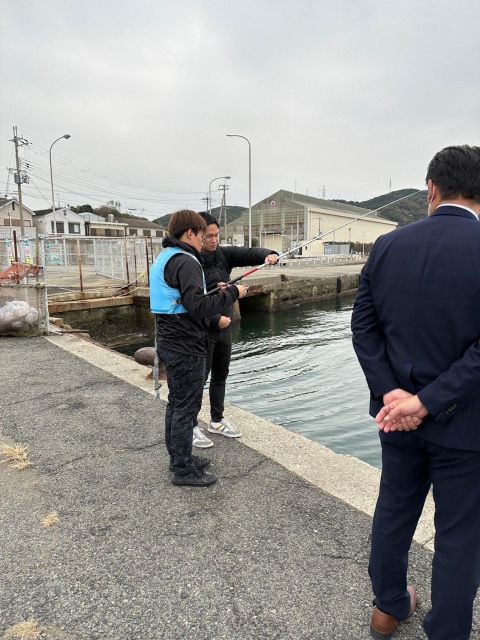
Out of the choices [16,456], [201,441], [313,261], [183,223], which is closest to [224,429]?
[201,441]

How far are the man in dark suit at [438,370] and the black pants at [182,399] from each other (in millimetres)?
1544

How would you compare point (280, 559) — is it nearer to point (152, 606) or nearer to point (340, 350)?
point (152, 606)

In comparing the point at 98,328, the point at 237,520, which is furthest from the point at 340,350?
the point at 237,520

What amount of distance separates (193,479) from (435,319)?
2.22m

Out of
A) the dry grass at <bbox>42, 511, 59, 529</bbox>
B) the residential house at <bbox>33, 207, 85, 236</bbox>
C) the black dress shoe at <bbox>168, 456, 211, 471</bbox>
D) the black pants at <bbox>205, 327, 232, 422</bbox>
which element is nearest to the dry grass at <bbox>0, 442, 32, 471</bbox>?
the dry grass at <bbox>42, 511, 59, 529</bbox>

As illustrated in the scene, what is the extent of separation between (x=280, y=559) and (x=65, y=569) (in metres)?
1.16

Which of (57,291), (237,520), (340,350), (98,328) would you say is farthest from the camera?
(57,291)

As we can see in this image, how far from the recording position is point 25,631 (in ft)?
6.40

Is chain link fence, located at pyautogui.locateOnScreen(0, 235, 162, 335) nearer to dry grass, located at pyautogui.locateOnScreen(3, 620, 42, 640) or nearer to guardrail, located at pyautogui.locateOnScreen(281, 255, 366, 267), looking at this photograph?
dry grass, located at pyautogui.locateOnScreen(3, 620, 42, 640)

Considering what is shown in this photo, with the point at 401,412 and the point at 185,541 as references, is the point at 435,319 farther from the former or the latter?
the point at 185,541

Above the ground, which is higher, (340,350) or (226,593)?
(226,593)

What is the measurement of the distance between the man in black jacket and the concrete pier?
0.22 meters

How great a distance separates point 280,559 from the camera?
242 centimetres

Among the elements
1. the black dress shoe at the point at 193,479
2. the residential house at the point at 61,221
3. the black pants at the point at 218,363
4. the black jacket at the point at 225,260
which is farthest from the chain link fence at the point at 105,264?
the residential house at the point at 61,221
